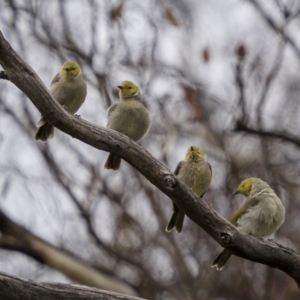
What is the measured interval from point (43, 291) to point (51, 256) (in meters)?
5.15

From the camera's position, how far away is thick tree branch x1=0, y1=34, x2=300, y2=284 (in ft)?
19.4

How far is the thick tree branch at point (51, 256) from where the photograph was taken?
10608mm

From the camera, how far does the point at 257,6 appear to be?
12586 mm

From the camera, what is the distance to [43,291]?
5.67 metres

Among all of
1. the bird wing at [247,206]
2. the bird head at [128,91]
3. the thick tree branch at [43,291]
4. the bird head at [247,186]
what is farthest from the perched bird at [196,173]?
the thick tree branch at [43,291]

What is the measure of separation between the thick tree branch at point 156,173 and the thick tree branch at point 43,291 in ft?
3.04

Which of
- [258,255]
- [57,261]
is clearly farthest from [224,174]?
[258,255]

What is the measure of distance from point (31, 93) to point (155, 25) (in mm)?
6937

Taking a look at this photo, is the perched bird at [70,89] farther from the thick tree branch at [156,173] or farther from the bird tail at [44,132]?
the thick tree branch at [156,173]

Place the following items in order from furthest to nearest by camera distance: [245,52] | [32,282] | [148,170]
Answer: [245,52]
[148,170]
[32,282]

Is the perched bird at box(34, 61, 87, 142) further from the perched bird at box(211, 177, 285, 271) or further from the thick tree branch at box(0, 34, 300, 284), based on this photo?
the perched bird at box(211, 177, 285, 271)

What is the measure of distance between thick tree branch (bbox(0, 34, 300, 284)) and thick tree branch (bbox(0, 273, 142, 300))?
3.04ft

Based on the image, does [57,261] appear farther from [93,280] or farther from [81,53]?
[81,53]

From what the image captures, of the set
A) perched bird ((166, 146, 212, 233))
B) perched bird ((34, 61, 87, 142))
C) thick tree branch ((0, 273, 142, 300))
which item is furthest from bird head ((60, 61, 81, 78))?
thick tree branch ((0, 273, 142, 300))
